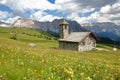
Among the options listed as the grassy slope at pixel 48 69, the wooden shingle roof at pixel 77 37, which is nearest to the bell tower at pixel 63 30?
the wooden shingle roof at pixel 77 37

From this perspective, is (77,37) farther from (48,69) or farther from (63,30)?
(48,69)

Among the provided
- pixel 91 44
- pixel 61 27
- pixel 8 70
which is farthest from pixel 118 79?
pixel 61 27

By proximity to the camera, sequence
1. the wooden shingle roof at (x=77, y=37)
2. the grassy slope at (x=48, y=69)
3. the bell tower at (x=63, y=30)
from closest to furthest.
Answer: the grassy slope at (x=48, y=69)
the wooden shingle roof at (x=77, y=37)
the bell tower at (x=63, y=30)

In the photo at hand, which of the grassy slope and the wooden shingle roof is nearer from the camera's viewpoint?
the grassy slope

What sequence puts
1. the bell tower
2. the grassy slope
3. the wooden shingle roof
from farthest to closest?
the bell tower → the wooden shingle roof → the grassy slope

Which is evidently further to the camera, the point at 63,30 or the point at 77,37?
the point at 63,30

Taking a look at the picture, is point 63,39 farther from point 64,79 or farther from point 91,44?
point 64,79

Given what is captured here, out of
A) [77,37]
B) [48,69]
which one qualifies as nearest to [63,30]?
[77,37]

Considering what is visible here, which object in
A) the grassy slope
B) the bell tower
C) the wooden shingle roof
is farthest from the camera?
the bell tower

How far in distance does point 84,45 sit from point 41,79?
2636 inches

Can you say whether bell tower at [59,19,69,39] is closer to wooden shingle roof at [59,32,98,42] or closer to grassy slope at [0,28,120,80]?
wooden shingle roof at [59,32,98,42]

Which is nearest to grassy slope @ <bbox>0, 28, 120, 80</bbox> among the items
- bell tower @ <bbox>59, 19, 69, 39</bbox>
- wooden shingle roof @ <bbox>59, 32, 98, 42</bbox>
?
wooden shingle roof @ <bbox>59, 32, 98, 42</bbox>

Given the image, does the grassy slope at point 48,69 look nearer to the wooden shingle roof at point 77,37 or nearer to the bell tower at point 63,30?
the wooden shingle roof at point 77,37

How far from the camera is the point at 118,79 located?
764 centimetres
